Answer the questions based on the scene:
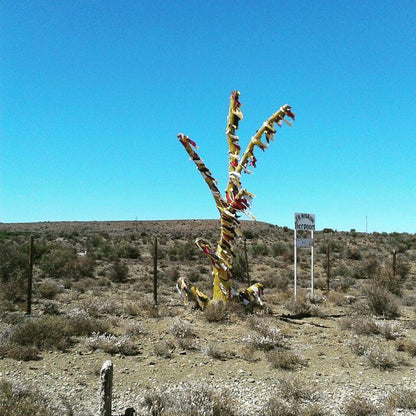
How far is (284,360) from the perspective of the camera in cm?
813

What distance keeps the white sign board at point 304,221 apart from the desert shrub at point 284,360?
6.44 m

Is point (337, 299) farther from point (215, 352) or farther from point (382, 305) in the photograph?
point (215, 352)

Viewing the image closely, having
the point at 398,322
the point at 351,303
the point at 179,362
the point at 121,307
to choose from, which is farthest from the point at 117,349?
the point at 351,303

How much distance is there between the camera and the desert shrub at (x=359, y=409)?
5.98 m

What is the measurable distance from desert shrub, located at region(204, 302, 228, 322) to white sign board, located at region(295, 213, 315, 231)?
4154mm

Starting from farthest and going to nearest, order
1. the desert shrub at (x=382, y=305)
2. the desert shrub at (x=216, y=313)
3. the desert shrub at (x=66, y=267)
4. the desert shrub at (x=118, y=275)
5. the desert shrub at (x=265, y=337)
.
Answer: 1. the desert shrub at (x=66, y=267)
2. the desert shrub at (x=118, y=275)
3. the desert shrub at (x=382, y=305)
4. the desert shrub at (x=216, y=313)
5. the desert shrub at (x=265, y=337)

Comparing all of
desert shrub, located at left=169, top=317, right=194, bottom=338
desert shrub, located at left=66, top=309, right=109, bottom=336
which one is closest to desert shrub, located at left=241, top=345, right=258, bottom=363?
desert shrub, located at left=169, top=317, right=194, bottom=338

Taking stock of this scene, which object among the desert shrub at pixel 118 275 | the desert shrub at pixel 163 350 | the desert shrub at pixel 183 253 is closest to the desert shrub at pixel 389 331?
the desert shrub at pixel 163 350

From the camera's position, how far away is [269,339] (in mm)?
9422

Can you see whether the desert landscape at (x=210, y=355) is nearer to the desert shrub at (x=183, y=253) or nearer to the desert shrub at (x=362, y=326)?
the desert shrub at (x=362, y=326)

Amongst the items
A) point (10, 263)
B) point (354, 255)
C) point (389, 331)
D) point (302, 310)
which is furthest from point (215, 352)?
point (354, 255)

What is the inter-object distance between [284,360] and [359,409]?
2.24 metres

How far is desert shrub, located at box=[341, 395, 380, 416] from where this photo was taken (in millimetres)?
5980

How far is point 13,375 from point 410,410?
6.43 m
